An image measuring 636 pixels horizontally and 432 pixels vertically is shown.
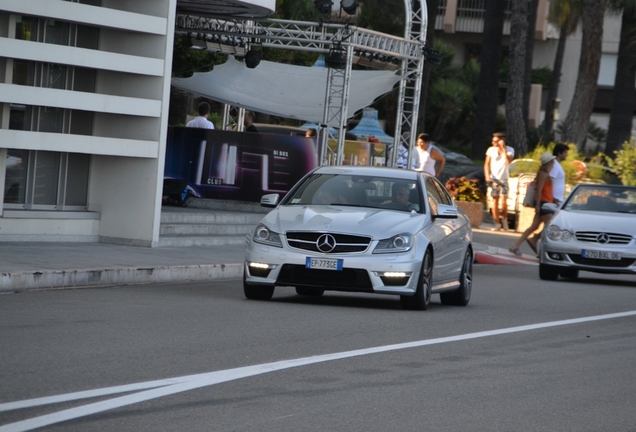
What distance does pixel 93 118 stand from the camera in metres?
17.8

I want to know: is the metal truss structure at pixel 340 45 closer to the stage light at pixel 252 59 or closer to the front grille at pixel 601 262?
the stage light at pixel 252 59

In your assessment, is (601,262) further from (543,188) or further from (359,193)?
(359,193)

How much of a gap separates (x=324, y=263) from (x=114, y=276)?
313cm

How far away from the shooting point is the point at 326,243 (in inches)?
460

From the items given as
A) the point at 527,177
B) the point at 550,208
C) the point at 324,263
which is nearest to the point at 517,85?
the point at 527,177

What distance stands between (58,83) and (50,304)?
6.85m

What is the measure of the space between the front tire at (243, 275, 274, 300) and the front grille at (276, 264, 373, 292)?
1.74ft

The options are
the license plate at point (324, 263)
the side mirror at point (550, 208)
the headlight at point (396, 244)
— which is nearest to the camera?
the license plate at point (324, 263)

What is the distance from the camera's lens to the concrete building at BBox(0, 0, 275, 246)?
16062 mm

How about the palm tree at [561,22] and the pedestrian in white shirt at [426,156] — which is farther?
the palm tree at [561,22]

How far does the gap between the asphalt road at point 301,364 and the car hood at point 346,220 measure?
818 millimetres

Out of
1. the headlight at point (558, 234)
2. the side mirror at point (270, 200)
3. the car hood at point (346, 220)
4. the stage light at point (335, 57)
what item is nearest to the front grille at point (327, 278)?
the car hood at point (346, 220)

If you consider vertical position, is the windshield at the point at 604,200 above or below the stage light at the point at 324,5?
below

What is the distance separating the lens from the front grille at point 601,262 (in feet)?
56.7
